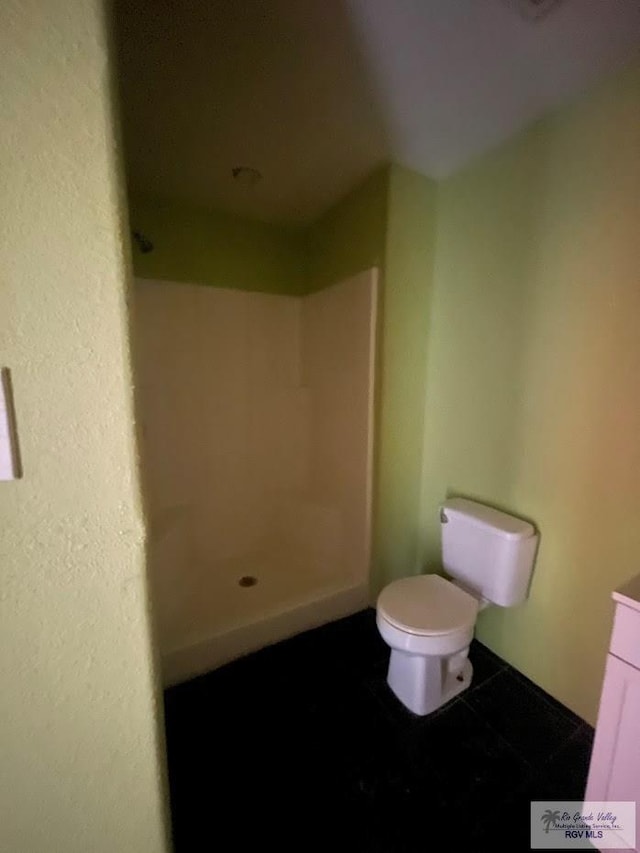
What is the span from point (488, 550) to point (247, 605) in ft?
3.94

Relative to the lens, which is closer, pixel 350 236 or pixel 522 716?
pixel 522 716

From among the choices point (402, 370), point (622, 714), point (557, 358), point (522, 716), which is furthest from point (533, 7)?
point (522, 716)

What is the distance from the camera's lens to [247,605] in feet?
5.92

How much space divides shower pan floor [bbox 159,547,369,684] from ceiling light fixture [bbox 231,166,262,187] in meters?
2.04

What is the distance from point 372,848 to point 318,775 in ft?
0.74

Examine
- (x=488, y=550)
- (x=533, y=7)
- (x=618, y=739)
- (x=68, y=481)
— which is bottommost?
(x=618, y=739)

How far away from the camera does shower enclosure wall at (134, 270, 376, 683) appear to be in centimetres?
175

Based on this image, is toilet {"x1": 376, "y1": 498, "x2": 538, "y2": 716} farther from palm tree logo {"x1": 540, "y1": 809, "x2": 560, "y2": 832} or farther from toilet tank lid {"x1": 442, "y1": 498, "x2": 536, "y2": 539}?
palm tree logo {"x1": 540, "y1": 809, "x2": 560, "y2": 832}

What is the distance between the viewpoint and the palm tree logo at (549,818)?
1000 mm

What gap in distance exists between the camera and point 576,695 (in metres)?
1.28

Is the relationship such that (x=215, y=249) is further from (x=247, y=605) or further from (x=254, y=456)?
(x=247, y=605)

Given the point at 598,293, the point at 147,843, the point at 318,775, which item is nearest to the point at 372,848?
the point at 318,775

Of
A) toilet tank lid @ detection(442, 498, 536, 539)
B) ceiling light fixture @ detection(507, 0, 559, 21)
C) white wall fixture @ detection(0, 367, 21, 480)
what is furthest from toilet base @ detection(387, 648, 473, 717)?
ceiling light fixture @ detection(507, 0, 559, 21)

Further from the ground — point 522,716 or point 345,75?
point 345,75
